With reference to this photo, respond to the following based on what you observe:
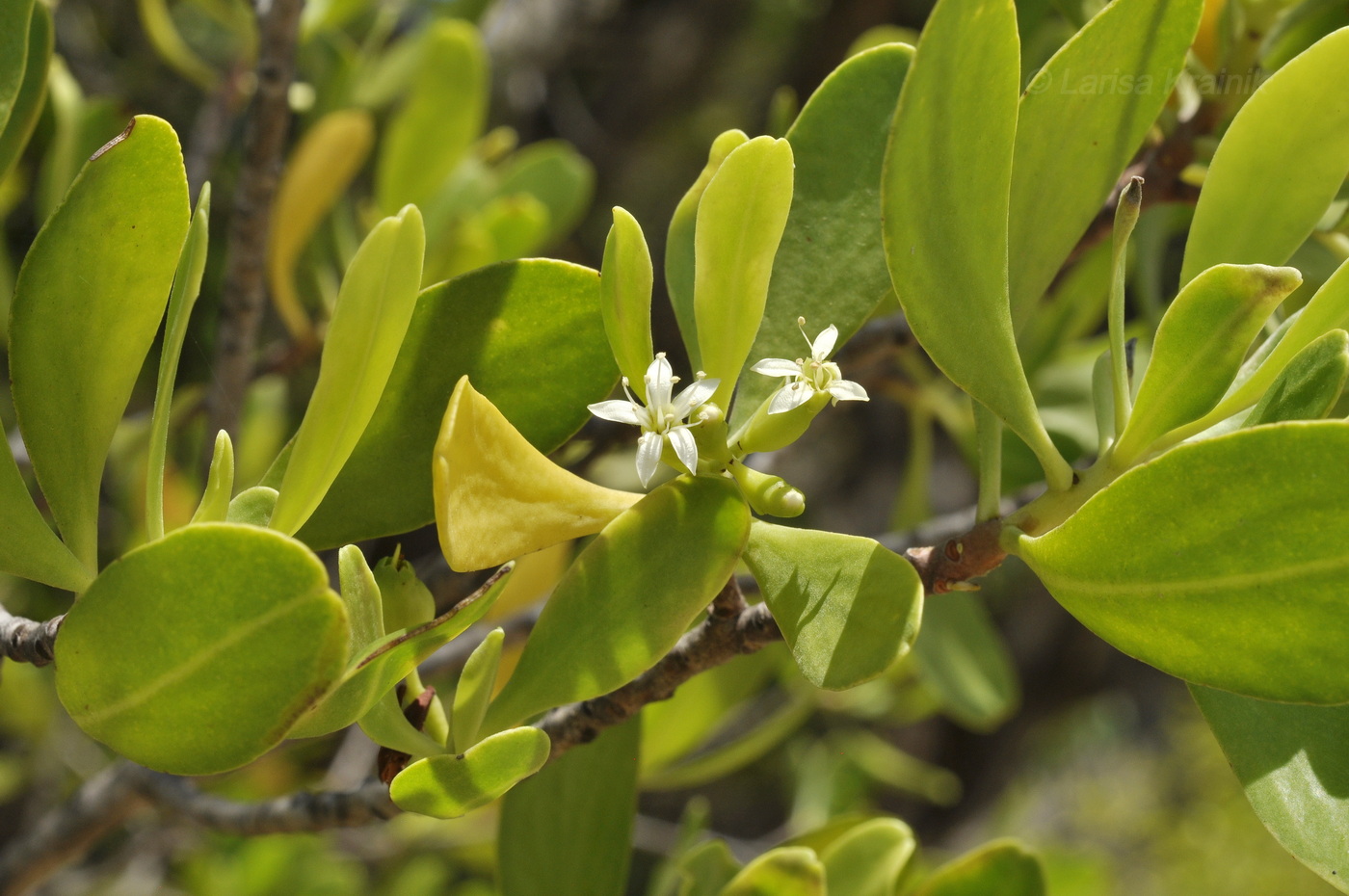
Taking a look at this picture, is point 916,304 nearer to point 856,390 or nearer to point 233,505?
point 856,390

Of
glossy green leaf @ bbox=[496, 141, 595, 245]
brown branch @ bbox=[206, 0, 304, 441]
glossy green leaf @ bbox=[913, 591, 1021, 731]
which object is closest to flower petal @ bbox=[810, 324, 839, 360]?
brown branch @ bbox=[206, 0, 304, 441]

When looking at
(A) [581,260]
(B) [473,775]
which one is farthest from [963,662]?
(A) [581,260]

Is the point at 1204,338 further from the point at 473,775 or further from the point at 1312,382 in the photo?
→ the point at 473,775

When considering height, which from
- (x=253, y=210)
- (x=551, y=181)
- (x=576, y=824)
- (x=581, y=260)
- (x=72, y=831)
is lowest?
(x=581, y=260)

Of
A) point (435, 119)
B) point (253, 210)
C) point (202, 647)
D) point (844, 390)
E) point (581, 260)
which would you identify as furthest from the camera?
point (581, 260)

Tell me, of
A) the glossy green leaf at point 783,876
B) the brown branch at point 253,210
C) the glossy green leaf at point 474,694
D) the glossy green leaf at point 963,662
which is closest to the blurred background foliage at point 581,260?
the glossy green leaf at point 963,662

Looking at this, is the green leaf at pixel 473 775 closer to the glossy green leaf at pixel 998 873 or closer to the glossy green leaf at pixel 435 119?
the glossy green leaf at pixel 998 873
